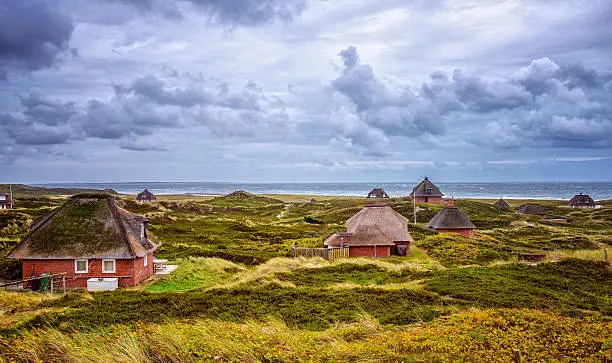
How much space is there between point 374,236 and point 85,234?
24.4 metres

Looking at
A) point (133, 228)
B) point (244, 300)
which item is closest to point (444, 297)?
point (244, 300)

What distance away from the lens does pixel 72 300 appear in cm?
2231

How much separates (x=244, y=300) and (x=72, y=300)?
9326 millimetres

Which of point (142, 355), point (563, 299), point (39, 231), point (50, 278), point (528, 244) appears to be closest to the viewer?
point (142, 355)

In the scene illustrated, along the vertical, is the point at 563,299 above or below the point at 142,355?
below

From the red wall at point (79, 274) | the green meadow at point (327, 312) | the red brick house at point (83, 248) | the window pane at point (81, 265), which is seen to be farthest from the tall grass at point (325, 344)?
the window pane at point (81, 265)

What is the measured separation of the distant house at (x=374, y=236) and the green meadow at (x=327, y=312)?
2.33 m

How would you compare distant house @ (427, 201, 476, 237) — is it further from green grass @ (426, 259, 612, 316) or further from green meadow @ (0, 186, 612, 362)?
green grass @ (426, 259, 612, 316)

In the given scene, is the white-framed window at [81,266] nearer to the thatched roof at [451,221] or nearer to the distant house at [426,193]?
the thatched roof at [451,221]

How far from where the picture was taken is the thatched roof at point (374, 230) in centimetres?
4038

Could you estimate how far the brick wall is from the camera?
2853 cm

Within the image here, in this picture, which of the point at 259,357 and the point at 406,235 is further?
the point at 406,235

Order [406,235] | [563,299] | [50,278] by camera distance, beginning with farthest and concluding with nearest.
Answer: [406,235]
[50,278]
[563,299]

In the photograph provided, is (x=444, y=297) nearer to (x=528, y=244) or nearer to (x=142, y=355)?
(x=142, y=355)
